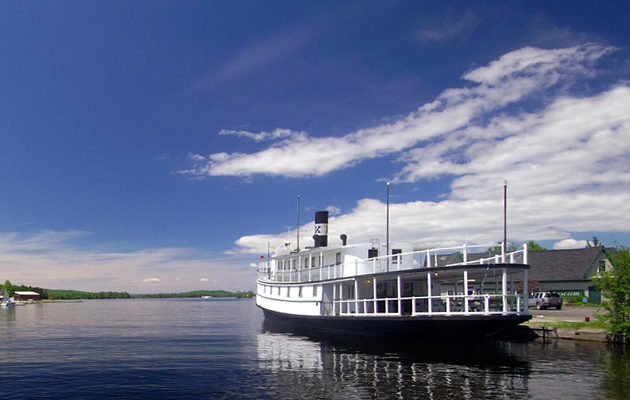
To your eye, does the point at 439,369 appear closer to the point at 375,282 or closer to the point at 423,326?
the point at 423,326

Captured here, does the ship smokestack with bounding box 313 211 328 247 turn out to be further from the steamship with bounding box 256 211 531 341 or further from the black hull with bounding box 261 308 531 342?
the black hull with bounding box 261 308 531 342

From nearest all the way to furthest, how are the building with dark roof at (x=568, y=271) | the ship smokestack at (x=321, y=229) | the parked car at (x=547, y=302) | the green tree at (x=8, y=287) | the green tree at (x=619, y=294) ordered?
the green tree at (x=619, y=294), the ship smokestack at (x=321, y=229), the parked car at (x=547, y=302), the building with dark roof at (x=568, y=271), the green tree at (x=8, y=287)

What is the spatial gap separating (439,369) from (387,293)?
37.5ft

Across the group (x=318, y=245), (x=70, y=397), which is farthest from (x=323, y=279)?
(x=70, y=397)

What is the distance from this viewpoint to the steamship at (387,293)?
24750 mm

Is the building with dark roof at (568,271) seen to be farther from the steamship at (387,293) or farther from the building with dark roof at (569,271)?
the steamship at (387,293)

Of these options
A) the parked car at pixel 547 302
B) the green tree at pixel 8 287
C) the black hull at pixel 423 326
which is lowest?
the green tree at pixel 8 287

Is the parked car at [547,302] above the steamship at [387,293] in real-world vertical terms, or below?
below

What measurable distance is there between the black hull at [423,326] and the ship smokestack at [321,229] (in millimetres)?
7395

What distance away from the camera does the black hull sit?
2441cm

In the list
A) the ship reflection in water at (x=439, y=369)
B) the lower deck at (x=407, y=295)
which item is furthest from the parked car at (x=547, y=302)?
the ship reflection in water at (x=439, y=369)

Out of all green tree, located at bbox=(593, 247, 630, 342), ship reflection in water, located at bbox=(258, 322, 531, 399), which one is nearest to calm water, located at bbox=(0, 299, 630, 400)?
ship reflection in water, located at bbox=(258, 322, 531, 399)

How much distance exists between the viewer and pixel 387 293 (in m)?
32.1

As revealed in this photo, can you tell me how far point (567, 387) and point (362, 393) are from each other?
7537 millimetres
